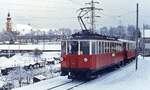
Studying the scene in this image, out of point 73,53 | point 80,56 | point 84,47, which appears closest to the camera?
point 80,56

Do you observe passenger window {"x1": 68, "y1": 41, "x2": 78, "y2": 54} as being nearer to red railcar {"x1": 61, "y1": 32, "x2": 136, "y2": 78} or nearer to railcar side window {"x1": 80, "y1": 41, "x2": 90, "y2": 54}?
red railcar {"x1": 61, "y1": 32, "x2": 136, "y2": 78}

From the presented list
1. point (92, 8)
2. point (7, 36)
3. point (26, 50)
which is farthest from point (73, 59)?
point (7, 36)

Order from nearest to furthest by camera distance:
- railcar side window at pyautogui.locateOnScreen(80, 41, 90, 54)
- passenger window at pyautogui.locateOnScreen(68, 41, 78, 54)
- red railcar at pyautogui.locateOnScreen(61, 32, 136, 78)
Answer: red railcar at pyautogui.locateOnScreen(61, 32, 136, 78)
railcar side window at pyautogui.locateOnScreen(80, 41, 90, 54)
passenger window at pyautogui.locateOnScreen(68, 41, 78, 54)

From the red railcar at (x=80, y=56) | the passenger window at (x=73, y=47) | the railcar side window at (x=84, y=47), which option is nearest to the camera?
the red railcar at (x=80, y=56)

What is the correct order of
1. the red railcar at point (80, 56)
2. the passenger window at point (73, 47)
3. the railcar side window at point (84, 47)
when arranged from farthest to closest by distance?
the passenger window at point (73, 47) → the railcar side window at point (84, 47) → the red railcar at point (80, 56)

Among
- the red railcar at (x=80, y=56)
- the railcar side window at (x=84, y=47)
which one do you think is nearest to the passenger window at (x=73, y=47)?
the red railcar at (x=80, y=56)

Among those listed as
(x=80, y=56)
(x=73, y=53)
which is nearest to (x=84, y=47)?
(x=80, y=56)

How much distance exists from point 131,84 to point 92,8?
29394mm

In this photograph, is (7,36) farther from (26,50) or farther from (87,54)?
(87,54)

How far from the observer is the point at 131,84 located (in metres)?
20.1

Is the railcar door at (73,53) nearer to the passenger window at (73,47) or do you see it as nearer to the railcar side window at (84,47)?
the passenger window at (73,47)

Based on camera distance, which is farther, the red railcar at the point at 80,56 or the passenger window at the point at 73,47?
the passenger window at the point at 73,47

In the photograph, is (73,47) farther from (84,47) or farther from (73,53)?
(84,47)

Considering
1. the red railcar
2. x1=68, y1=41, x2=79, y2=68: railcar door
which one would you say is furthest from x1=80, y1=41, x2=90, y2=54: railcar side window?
x1=68, y1=41, x2=79, y2=68: railcar door
